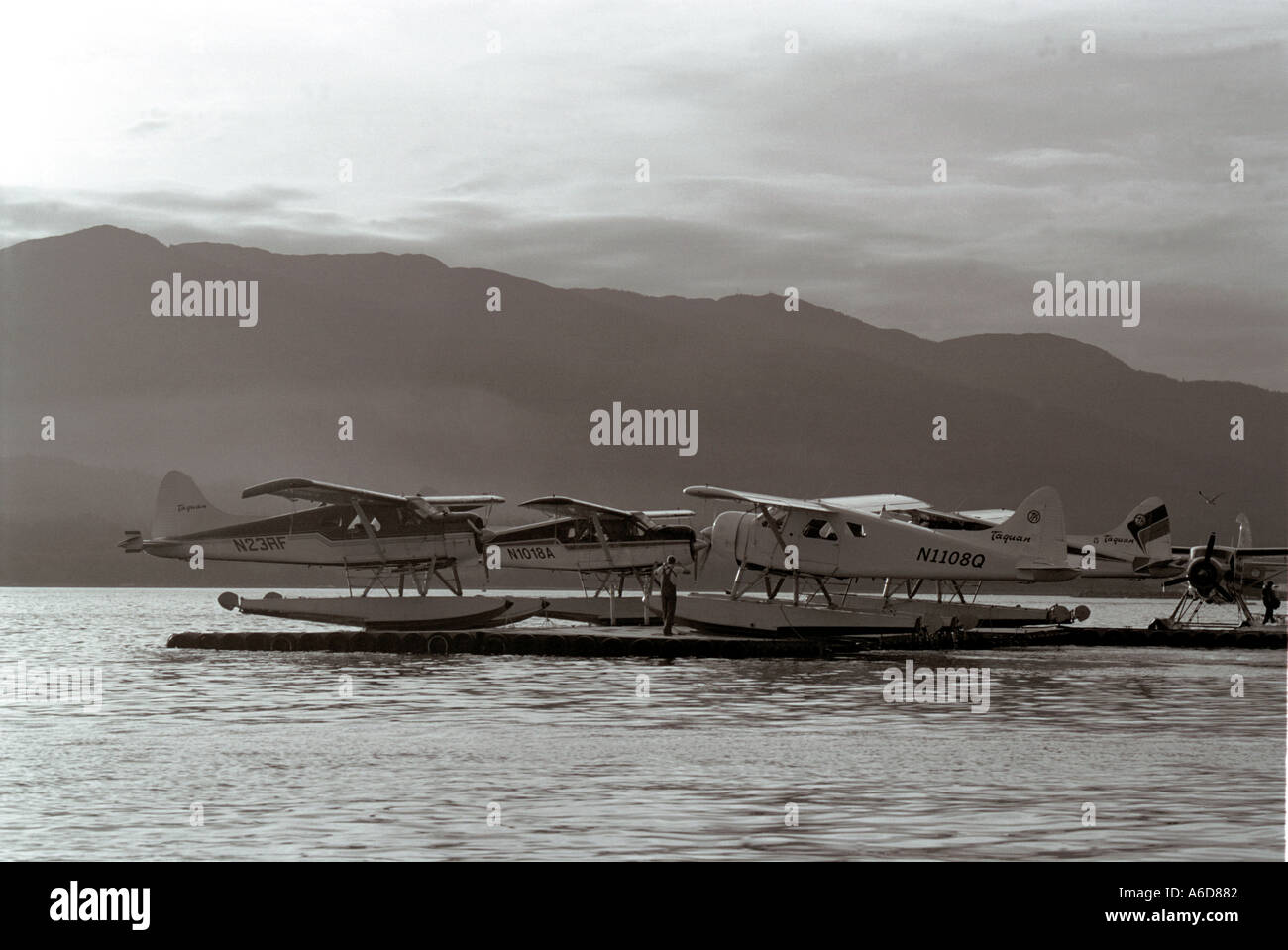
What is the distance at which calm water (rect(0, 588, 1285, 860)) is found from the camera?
11.3 m

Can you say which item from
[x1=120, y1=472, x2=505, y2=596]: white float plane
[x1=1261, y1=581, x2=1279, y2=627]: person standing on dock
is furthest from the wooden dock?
[x1=1261, y1=581, x2=1279, y2=627]: person standing on dock

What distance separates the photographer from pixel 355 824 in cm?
1190

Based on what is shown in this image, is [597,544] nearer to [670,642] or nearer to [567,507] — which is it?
[567,507]

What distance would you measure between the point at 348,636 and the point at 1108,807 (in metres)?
25.7

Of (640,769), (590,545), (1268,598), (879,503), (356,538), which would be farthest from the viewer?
(1268,598)

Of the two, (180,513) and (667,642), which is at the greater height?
(180,513)

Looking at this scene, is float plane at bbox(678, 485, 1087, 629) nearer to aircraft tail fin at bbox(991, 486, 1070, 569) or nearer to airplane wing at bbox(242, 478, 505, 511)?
aircraft tail fin at bbox(991, 486, 1070, 569)

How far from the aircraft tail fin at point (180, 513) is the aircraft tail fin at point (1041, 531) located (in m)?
19.3

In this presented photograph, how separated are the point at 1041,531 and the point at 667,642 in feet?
31.3

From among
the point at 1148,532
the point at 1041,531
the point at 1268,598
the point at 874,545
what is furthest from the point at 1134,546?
the point at 874,545

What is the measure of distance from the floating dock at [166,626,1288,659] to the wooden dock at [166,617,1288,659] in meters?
0.02

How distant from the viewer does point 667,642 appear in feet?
103

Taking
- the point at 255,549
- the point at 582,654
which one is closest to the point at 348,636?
the point at 255,549
